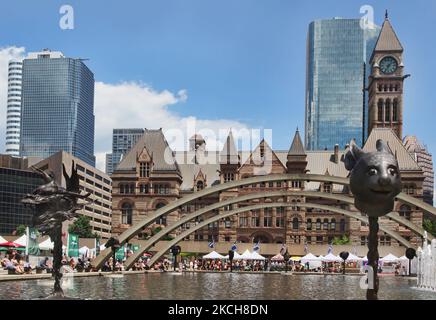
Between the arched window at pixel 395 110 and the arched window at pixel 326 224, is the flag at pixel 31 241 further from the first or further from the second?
the arched window at pixel 395 110

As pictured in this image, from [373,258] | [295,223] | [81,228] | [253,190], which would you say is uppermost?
[253,190]

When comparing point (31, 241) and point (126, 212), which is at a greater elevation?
point (126, 212)

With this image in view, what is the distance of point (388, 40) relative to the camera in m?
120

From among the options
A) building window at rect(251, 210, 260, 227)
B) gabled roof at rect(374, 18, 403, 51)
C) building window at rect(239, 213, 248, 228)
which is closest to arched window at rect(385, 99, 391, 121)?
gabled roof at rect(374, 18, 403, 51)

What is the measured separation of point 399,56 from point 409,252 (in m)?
81.5

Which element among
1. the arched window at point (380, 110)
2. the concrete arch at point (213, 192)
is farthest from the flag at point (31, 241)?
the arched window at point (380, 110)

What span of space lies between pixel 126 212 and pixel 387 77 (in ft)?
183

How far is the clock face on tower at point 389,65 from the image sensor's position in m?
119

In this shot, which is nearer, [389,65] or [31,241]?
[31,241]

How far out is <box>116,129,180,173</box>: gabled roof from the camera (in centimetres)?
10269

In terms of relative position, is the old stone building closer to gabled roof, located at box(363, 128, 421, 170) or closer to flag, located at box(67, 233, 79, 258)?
gabled roof, located at box(363, 128, 421, 170)

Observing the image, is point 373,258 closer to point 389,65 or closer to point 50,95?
point 389,65

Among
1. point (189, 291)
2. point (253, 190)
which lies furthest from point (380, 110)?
point (189, 291)
